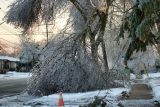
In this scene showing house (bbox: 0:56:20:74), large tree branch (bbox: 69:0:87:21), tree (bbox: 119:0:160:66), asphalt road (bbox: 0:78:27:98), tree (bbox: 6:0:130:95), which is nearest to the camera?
tree (bbox: 119:0:160:66)

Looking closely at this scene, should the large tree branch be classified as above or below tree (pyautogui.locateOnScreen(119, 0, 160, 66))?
above

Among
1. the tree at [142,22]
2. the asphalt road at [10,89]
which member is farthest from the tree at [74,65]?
the tree at [142,22]

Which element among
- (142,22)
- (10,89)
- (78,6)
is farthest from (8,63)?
(142,22)

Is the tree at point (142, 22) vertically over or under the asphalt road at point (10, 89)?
over

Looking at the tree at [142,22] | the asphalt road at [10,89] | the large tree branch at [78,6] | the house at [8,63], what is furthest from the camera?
the house at [8,63]

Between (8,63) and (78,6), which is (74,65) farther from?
(8,63)

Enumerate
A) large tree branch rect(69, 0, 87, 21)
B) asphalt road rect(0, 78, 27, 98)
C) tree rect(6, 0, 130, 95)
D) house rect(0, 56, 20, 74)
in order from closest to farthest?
tree rect(6, 0, 130, 95) → large tree branch rect(69, 0, 87, 21) → asphalt road rect(0, 78, 27, 98) → house rect(0, 56, 20, 74)

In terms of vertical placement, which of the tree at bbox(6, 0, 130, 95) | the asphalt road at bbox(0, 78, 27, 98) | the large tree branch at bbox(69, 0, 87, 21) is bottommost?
the asphalt road at bbox(0, 78, 27, 98)

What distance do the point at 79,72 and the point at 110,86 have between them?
8.89 feet

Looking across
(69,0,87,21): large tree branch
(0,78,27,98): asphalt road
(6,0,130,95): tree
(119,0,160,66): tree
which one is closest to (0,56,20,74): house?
(0,78,27,98): asphalt road

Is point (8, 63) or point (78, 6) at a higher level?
point (8, 63)

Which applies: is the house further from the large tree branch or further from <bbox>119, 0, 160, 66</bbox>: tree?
<bbox>119, 0, 160, 66</bbox>: tree

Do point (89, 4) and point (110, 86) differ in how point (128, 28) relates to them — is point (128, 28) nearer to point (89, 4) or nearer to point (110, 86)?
point (110, 86)

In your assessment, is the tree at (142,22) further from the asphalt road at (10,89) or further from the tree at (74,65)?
the asphalt road at (10,89)
